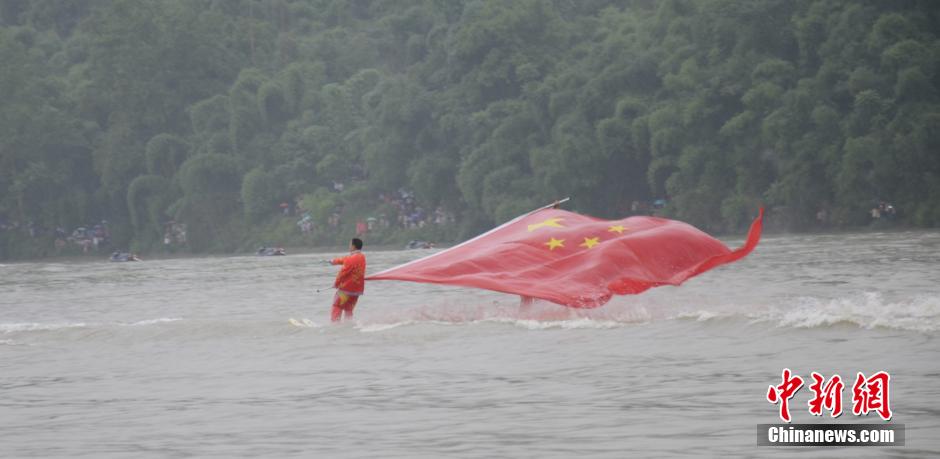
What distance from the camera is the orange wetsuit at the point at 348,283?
1811 centimetres

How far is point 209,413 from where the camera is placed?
11.7 metres

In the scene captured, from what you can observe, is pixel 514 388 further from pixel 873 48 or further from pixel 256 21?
pixel 256 21

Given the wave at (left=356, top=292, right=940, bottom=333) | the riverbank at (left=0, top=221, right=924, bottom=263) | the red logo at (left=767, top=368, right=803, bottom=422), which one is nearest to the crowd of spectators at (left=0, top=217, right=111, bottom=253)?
the riverbank at (left=0, top=221, right=924, bottom=263)

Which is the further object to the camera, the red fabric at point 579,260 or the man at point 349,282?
the man at point 349,282

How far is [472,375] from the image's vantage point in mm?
13273

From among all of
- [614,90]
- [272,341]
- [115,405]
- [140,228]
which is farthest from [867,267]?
[140,228]

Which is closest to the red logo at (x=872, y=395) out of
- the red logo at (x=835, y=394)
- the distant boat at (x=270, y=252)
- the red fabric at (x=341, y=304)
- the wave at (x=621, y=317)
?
the red logo at (x=835, y=394)

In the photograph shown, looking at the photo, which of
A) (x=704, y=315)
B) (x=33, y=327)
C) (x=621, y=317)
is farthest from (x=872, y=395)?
(x=33, y=327)

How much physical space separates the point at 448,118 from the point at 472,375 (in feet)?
127

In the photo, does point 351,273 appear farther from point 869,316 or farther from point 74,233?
point 74,233

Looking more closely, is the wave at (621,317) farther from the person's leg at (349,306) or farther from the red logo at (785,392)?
the red logo at (785,392)

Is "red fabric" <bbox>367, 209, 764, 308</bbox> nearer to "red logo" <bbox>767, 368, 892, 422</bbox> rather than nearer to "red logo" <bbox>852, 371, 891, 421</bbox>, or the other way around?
"red logo" <bbox>767, 368, 892, 422</bbox>

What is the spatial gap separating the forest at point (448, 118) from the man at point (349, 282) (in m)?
25.5

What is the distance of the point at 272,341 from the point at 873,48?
95.1ft
